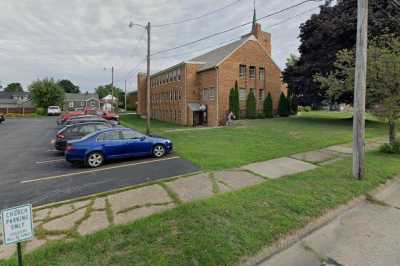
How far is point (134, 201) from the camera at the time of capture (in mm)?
5586

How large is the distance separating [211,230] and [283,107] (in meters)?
29.0

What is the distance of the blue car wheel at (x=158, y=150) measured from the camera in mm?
10352

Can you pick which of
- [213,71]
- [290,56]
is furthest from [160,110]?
[290,56]

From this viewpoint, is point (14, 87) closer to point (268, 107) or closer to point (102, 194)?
point (268, 107)

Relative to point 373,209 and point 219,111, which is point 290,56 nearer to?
point 219,111

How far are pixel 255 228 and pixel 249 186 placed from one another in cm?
219

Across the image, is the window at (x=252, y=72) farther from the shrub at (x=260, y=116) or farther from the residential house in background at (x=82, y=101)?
the residential house in background at (x=82, y=101)

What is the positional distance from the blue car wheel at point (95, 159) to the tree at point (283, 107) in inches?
1006

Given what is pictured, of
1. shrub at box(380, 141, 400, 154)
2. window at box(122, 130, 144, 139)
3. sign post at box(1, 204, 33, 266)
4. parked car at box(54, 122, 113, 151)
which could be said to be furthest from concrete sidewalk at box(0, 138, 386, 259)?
parked car at box(54, 122, 113, 151)

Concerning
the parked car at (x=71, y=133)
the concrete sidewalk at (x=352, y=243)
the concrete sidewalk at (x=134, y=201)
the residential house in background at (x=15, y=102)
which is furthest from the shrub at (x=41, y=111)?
the concrete sidewalk at (x=352, y=243)

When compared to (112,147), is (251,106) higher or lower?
higher

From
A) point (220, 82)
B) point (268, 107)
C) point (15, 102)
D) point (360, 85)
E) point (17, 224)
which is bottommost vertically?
point (17, 224)

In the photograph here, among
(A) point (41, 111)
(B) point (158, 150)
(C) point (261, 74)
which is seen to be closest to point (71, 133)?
(B) point (158, 150)

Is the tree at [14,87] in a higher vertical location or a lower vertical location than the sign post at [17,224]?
higher
